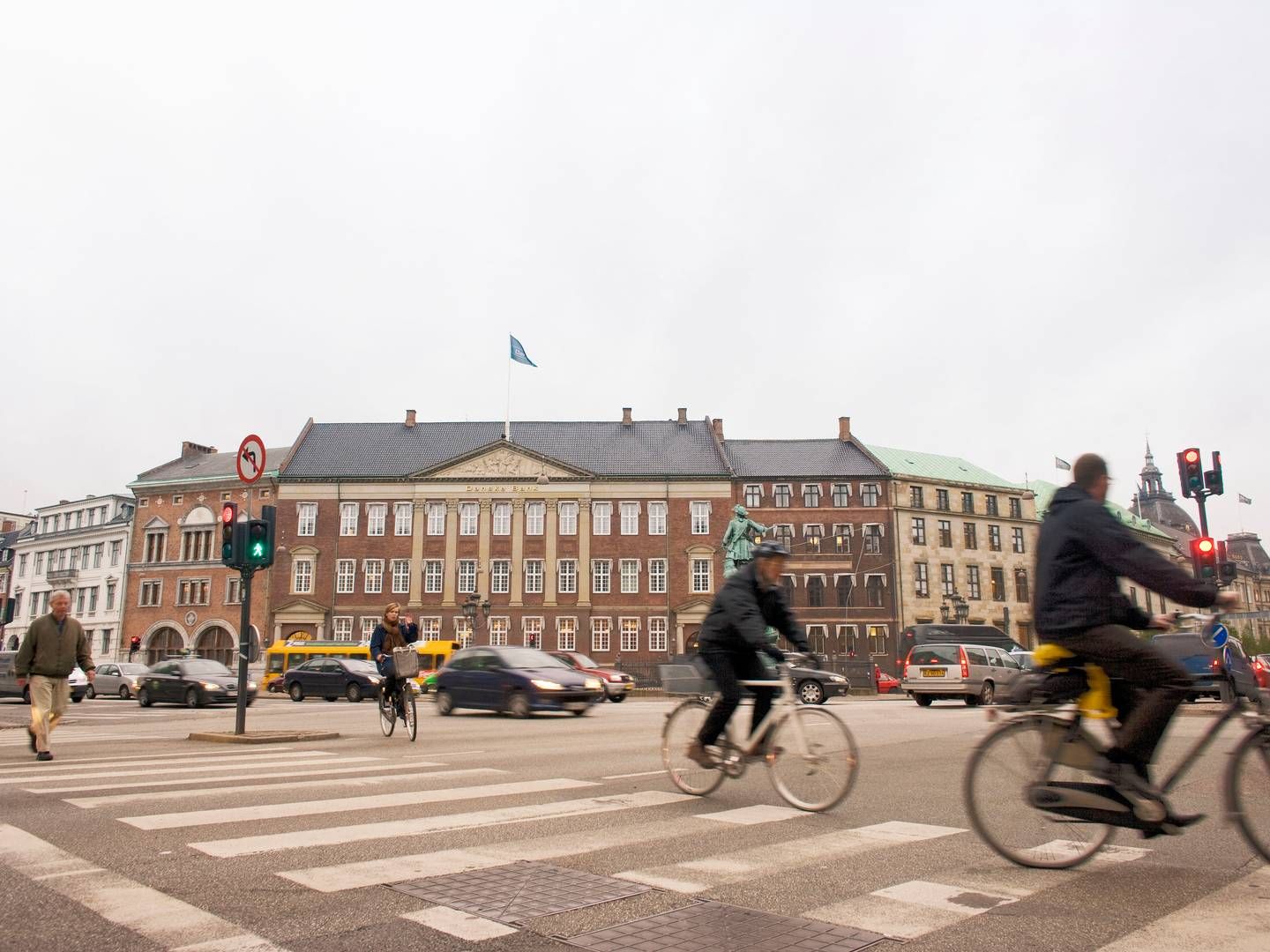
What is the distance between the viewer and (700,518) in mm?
64500

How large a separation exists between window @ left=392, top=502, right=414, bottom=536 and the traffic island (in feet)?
171

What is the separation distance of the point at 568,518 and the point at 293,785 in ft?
187

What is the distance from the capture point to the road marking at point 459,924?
364cm

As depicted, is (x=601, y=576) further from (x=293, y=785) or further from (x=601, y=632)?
(x=293, y=785)

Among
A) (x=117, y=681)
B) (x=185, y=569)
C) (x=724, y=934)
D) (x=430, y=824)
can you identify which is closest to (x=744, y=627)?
(x=430, y=824)

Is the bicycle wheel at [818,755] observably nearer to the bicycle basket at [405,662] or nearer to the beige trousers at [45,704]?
the bicycle basket at [405,662]

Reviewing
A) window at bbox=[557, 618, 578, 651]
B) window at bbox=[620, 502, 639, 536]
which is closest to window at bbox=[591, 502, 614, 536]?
window at bbox=[620, 502, 639, 536]

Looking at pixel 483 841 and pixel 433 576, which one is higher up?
pixel 433 576

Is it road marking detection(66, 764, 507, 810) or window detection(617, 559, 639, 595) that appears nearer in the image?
road marking detection(66, 764, 507, 810)

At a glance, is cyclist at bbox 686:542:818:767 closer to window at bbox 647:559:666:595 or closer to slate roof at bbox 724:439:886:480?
window at bbox 647:559:666:595

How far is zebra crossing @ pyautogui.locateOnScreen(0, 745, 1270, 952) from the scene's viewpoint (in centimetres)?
399

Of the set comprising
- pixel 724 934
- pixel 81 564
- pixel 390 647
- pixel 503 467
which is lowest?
pixel 724 934

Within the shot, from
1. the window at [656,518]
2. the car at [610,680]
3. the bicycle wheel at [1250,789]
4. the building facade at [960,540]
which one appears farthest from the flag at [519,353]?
the bicycle wheel at [1250,789]

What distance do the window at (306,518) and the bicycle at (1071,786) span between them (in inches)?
2520
